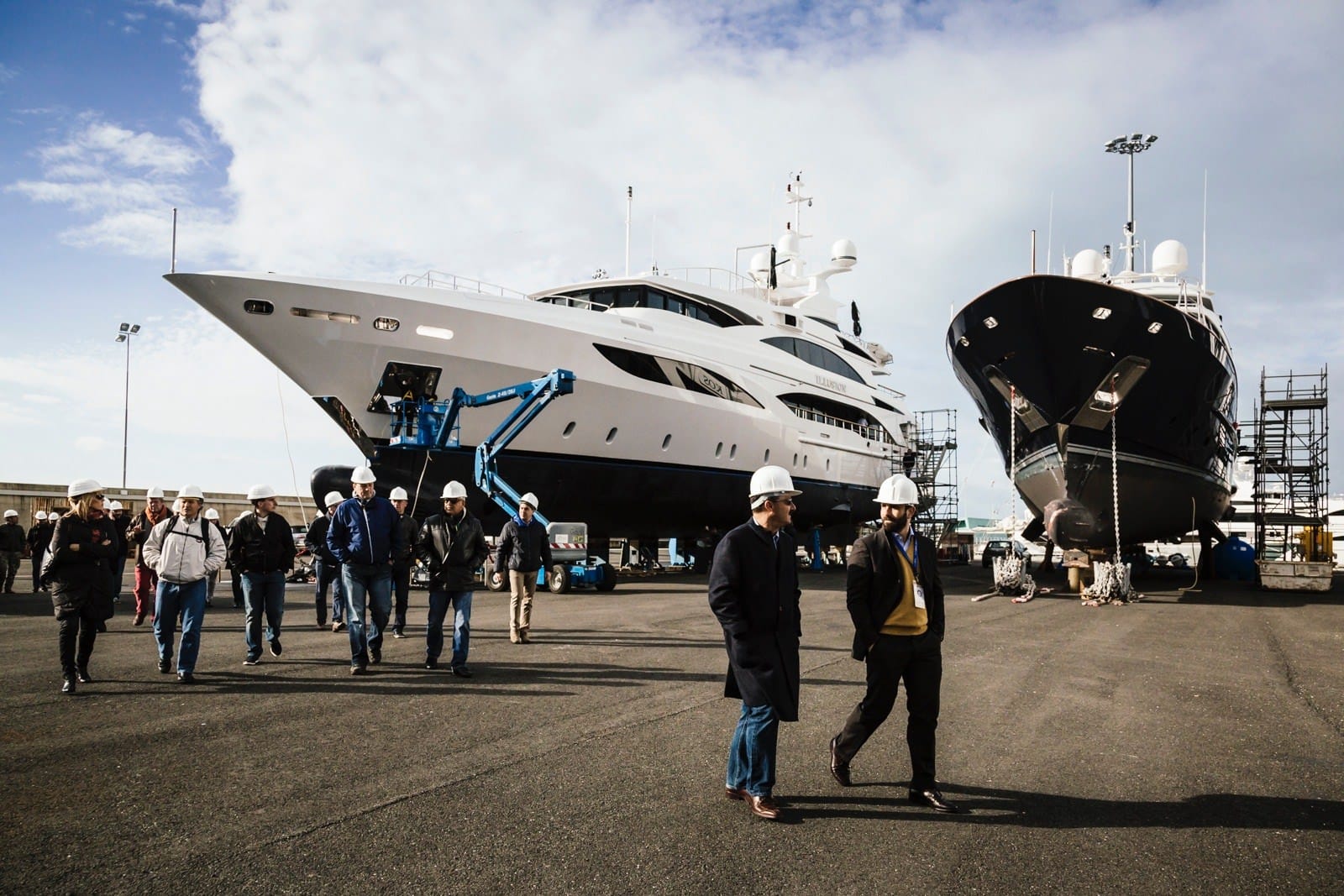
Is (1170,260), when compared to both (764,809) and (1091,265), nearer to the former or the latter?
(1091,265)

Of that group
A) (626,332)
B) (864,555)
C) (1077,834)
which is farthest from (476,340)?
(1077,834)

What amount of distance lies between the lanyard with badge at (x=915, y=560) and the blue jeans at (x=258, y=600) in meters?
5.66

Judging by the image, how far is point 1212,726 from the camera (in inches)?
218

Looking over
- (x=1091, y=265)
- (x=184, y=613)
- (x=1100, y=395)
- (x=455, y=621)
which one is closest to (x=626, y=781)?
(x=455, y=621)

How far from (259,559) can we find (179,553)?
0.88m

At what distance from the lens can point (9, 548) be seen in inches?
553

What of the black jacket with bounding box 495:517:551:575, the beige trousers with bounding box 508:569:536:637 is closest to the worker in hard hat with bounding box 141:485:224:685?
the black jacket with bounding box 495:517:551:575

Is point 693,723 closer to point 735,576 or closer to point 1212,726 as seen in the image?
point 735,576

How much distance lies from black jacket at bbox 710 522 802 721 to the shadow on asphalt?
0.62 metres

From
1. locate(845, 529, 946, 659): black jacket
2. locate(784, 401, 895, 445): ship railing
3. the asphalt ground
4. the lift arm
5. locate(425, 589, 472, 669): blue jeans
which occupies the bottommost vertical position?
the asphalt ground

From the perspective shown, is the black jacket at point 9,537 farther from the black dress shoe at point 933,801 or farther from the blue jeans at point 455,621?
the black dress shoe at point 933,801

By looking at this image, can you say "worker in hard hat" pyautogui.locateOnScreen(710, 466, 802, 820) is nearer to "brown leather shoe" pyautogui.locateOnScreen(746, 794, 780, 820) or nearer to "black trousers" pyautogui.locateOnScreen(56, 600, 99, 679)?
"brown leather shoe" pyautogui.locateOnScreen(746, 794, 780, 820)

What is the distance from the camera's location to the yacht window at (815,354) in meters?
25.2

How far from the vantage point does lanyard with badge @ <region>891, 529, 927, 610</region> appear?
13.1ft
